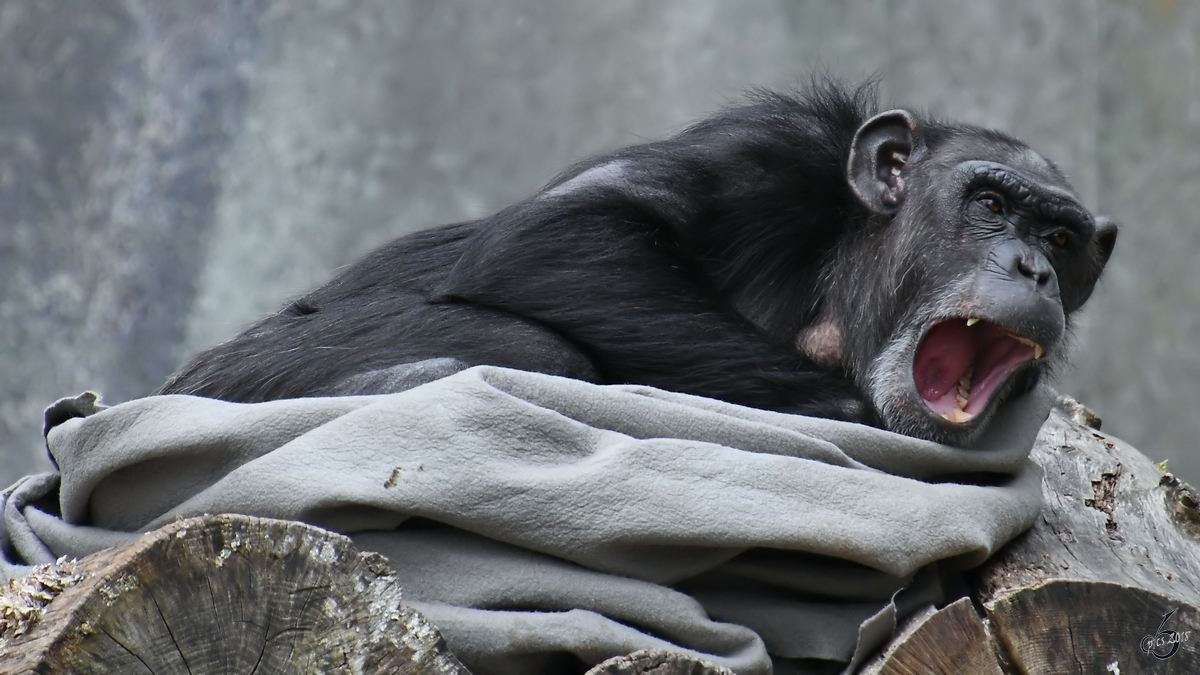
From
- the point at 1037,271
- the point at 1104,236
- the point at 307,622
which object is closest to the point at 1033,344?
the point at 1037,271

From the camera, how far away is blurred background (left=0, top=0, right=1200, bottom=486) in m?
6.48

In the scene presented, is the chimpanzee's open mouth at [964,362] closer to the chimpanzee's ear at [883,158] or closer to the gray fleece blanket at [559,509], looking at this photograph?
the chimpanzee's ear at [883,158]

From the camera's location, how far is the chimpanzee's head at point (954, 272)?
2.63 metres

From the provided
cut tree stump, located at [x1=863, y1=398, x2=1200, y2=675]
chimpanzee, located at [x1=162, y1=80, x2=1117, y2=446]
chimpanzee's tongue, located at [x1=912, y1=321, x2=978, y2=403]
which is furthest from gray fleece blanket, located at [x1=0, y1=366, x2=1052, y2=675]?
chimpanzee's tongue, located at [x1=912, y1=321, x2=978, y2=403]

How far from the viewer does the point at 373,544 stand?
1.81 meters

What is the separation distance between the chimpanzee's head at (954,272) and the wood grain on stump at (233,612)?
4.88ft

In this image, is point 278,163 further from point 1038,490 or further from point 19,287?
point 1038,490

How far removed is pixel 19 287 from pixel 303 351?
4546 mm

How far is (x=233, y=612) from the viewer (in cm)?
141

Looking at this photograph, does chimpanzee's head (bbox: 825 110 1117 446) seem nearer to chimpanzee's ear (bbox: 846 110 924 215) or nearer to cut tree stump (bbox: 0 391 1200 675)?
chimpanzee's ear (bbox: 846 110 924 215)

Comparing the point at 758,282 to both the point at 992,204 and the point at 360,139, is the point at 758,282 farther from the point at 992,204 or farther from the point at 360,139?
the point at 360,139

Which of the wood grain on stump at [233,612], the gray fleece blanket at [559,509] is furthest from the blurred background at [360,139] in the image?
the wood grain on stump at [233,612]

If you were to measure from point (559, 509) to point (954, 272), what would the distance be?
1.37 m

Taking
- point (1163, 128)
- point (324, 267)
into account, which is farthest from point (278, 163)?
point (1163, 128)
